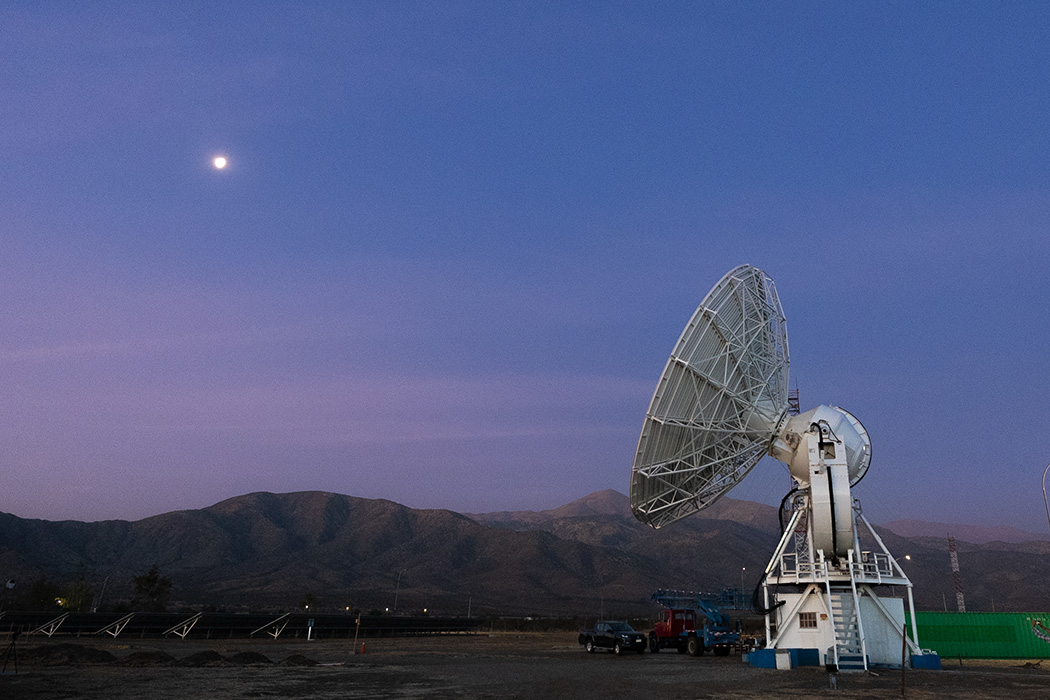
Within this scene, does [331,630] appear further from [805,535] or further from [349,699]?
[349,699]

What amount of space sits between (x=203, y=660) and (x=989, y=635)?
45.8 meters

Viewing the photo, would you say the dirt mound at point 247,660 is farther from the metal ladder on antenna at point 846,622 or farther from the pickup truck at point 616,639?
the metal ladder on antenna at point 846,622

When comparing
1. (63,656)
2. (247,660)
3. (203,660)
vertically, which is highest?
(63,656)

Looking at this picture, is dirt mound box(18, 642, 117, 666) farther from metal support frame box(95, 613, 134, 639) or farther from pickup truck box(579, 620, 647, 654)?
pickup truck box(579, 620, 647, 654)

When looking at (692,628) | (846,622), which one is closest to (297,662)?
(846,622)

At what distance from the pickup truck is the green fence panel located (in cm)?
1959

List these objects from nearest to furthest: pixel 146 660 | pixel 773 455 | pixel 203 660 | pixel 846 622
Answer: pixel 146 660 < pixel 203 660 < pixel 846 622 < pixel 773 455

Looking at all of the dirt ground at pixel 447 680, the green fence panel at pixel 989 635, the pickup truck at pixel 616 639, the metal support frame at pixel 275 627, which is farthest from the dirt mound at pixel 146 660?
the green fence panel at pixel 989 635

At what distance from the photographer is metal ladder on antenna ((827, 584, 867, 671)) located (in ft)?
98.9

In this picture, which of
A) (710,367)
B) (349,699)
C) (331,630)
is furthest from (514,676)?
(331,630)

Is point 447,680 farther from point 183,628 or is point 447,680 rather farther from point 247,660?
point 183,628

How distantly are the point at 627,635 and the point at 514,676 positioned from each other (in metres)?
17.9

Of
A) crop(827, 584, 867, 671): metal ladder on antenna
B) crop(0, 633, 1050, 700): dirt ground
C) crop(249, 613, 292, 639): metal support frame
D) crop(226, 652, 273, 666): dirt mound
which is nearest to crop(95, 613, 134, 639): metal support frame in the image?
crop(249, 613, 292, 639): metal support frame

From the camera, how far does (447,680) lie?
2383 centimetres
